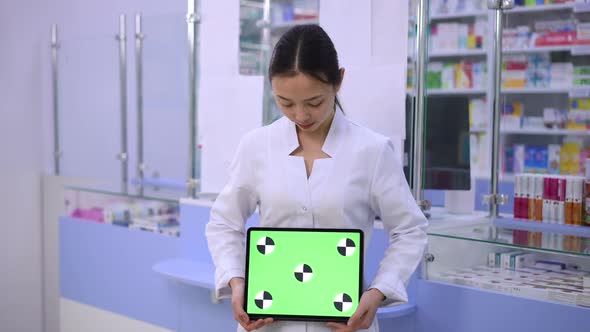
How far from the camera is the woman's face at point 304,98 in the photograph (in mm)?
1573

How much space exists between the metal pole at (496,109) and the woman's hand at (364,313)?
1.22m

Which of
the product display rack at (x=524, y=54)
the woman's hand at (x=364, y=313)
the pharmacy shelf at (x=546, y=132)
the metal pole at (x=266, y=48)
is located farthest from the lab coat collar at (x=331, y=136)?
the pharmacy shelf at (x=546, y=132)

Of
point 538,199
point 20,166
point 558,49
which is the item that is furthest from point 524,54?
point 20,166

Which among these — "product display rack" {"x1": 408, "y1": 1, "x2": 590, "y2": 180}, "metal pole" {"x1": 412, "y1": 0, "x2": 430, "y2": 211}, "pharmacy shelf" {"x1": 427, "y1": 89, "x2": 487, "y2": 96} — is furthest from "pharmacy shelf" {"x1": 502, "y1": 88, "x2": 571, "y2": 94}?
"metal pole" {"x1": 412, "y1": 0, "x2": 430, "y2": 211}

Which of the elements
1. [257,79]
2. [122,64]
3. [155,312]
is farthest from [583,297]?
[122,64]

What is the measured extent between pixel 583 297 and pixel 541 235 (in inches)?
12.8

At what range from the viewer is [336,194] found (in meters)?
1.62

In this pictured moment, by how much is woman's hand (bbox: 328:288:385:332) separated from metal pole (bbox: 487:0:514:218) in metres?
1.22

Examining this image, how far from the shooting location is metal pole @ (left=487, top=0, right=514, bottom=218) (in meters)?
2.65

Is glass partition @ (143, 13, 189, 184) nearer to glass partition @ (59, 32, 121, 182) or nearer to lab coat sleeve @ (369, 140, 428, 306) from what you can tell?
glass partition @ (59, 32, 121, 182)

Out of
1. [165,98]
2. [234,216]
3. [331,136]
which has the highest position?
[165,98]

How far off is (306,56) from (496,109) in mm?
1305

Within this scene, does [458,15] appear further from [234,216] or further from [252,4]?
[234,216]

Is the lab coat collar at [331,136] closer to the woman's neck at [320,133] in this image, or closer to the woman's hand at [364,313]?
the woman's neck at [320,133]
